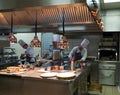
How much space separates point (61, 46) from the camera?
3.04 metres

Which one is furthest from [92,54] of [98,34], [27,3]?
[27,3]

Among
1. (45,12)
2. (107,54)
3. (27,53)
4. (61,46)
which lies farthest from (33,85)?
(107,54)

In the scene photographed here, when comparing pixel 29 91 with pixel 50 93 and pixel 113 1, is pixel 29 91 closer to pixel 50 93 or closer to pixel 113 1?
pixel 50 93

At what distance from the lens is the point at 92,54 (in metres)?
6.43

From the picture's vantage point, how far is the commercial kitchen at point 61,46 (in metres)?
2.62

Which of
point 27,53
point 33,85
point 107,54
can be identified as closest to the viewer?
point 33,85

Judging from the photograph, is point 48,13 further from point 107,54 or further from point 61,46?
point 107,54

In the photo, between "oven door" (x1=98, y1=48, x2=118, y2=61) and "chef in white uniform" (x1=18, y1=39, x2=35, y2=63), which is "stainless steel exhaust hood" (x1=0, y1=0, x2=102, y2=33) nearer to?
"chef in white uniform" (x1=18, y1=39, x2=35, y2=63)

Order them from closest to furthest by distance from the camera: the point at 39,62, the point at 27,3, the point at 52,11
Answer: the point at 27,3 < the point at 52,11 < the point at 39,62

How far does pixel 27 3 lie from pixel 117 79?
4.71 meters

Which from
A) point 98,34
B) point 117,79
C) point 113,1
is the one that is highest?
point 113,1

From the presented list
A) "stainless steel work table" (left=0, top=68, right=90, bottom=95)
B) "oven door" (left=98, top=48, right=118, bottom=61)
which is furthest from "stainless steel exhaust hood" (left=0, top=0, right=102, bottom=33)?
"oven door" (left=98, top=48, right=118, bottom=61)

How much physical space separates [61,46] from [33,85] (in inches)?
34.9

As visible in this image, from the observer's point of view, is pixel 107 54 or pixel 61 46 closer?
pixel 61 46
